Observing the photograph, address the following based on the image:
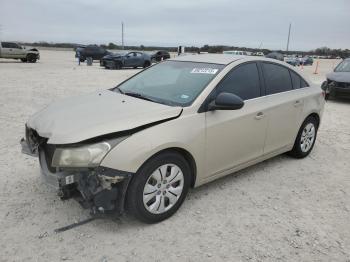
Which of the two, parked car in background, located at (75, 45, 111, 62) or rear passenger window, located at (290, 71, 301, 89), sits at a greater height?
rear passenger window, located at (290, 71, 301, 89)

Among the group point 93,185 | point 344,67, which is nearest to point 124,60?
point 344,67

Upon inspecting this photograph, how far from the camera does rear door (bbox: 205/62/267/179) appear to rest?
3.95 meters

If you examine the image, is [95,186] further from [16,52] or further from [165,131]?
[16,52]

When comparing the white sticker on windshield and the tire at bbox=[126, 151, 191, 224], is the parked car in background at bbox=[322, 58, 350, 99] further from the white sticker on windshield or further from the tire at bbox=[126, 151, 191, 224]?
the tire at bbox=[126, 151, 191, 224]

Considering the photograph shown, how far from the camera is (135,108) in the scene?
368 cm

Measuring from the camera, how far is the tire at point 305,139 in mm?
Answer: 5469

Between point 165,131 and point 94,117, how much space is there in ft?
2.34

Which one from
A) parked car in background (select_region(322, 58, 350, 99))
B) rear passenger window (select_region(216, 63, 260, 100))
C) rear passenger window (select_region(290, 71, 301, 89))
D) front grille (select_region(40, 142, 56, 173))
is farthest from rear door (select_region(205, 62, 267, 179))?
parked car in background (select_region(322, 58, 350, 99))

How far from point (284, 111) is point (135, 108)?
89.2 inches

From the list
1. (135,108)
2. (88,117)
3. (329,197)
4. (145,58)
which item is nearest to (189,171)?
(135,108)

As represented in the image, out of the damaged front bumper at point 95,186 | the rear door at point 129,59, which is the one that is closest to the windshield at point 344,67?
the damaged front bumper at point 95,186

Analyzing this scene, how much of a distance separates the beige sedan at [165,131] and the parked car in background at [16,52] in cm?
2726

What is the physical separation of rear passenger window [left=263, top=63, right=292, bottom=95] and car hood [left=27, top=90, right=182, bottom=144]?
5.51 ft

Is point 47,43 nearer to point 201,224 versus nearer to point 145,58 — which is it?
point 145,58
